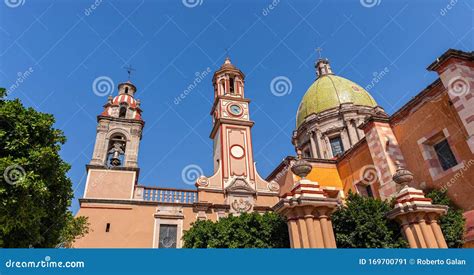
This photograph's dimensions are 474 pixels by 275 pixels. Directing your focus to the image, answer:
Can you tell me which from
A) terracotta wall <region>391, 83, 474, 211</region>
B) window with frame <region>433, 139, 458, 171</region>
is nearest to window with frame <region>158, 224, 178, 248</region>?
terracotta wall <region>391, 83, 474, 211</region>

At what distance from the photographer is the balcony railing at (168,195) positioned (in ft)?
59.3

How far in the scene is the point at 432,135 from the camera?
13.3 metres

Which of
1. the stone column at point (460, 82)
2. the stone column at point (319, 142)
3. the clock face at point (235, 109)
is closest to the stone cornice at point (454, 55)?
the stone column at point (460, 82)

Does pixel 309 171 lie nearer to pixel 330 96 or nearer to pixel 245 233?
pixel 245 233

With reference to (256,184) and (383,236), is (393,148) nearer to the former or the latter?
(383,236)

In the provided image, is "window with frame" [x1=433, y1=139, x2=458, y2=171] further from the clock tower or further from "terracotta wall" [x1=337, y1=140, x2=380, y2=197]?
the clock tower

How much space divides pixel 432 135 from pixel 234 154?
1193cm

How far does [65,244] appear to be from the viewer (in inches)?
584

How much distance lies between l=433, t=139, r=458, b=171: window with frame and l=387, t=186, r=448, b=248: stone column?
13.7 ft

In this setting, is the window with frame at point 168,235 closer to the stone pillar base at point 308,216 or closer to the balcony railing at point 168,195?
the balcony railing at point 168,195

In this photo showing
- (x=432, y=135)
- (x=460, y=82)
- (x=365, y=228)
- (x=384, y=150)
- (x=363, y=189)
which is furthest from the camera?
(x=363, y=189)

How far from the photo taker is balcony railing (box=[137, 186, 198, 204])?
59.3 feet

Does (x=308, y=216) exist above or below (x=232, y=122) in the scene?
below

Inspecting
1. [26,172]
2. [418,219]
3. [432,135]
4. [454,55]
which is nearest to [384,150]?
[432,135]
